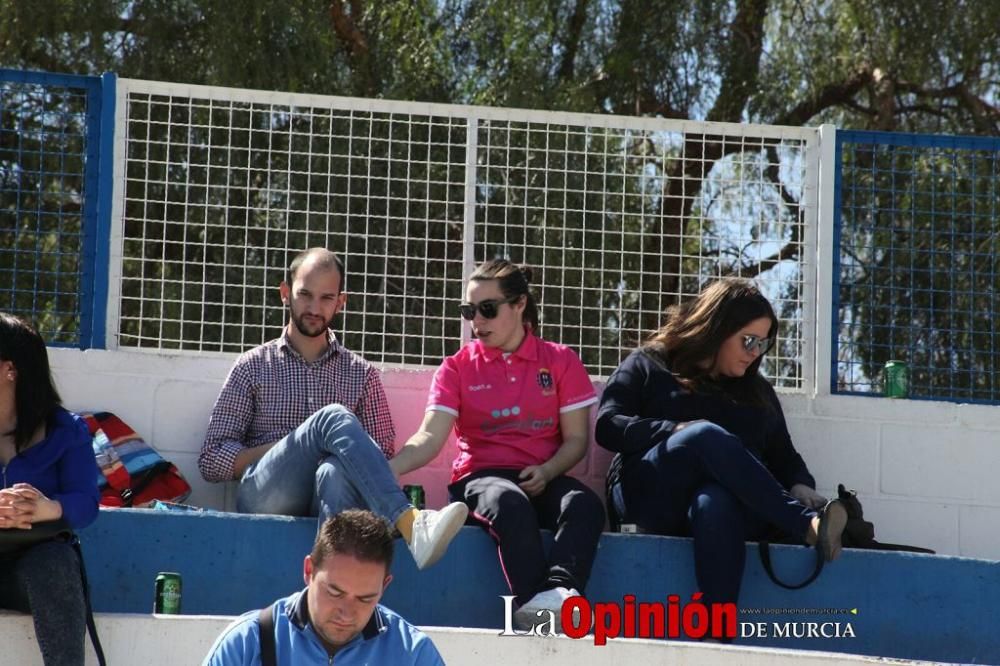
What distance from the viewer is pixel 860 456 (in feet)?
18.8

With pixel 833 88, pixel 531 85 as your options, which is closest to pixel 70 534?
pixel 531 85

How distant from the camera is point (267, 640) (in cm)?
332

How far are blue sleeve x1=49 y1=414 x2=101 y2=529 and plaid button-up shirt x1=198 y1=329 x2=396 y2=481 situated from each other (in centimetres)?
88

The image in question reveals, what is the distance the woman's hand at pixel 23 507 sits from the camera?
3965 mm

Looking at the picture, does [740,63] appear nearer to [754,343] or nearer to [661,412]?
[754,343]

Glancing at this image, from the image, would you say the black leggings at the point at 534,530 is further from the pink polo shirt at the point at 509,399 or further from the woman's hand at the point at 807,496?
the woman's hand at the point at 807,496

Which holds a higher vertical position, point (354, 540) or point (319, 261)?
point (319, 261)

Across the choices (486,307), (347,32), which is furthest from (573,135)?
(347,32)

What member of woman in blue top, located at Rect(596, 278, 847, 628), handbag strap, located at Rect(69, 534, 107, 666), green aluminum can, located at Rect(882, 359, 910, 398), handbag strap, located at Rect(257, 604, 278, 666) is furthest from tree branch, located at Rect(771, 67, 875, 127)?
handbag strap, located at Rect(257, 604, 278, 666)

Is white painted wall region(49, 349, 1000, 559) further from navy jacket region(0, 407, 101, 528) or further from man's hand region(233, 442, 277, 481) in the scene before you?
navy jacket region(0, 407, 101, 528)

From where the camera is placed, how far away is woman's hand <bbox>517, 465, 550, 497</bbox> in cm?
491

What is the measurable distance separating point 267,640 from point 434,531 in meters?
1.12

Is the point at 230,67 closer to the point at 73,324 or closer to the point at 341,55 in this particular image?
the point at 341,55

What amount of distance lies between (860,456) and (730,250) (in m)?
0.92
